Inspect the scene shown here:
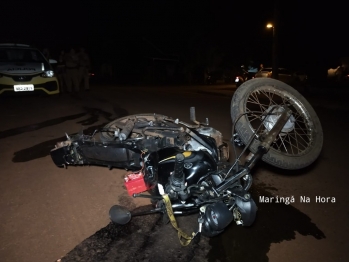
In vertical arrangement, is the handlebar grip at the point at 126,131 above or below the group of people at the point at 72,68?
below

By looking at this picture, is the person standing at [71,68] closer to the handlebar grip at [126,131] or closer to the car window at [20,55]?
the car window at [20,55]

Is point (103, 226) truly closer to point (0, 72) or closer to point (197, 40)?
point (0, 72)

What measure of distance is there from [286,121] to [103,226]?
7.37 feet

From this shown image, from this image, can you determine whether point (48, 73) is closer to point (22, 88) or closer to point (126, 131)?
point (22, 88)

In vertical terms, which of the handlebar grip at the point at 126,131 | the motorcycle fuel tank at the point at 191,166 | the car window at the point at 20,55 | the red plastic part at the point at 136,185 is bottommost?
the red plastic part at the point at 136,185

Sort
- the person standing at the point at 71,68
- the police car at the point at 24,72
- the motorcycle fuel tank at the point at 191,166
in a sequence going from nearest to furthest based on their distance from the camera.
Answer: the motorcycle fuel tank at the point at 191,166, the police car at the point at 24,72, the person standing at the point at 71,68

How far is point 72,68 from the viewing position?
46.5ft

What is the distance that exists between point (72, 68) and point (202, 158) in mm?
12705

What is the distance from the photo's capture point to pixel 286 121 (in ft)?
9.82

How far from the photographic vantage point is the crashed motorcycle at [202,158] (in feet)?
8.53

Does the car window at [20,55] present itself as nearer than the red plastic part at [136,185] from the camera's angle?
No

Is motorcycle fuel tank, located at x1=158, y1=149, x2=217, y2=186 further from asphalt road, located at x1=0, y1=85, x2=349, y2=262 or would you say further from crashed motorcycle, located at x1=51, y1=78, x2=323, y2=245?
asphalt road, located at x1=0, y1=85, x2=349, y2=262

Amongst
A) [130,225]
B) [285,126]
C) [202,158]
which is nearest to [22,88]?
[130,225]

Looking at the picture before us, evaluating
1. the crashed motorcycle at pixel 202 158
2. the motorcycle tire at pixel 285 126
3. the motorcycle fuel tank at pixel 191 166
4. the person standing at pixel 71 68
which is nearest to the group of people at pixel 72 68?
the person standing at pixel 71 68
